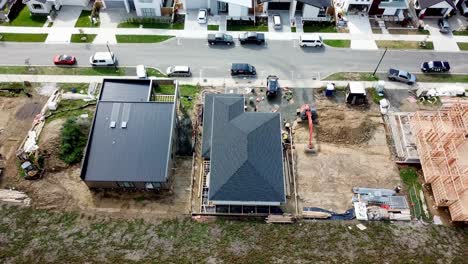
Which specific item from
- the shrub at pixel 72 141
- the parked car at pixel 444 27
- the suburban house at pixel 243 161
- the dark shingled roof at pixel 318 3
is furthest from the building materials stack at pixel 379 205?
the shrub at pixel 72 141

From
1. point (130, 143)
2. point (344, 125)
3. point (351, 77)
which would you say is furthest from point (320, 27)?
point (130, 143)

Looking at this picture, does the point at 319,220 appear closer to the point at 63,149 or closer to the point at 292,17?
the point at 63,149

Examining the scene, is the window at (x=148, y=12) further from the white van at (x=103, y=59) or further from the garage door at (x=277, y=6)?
the garage door at (x=277, y=6)

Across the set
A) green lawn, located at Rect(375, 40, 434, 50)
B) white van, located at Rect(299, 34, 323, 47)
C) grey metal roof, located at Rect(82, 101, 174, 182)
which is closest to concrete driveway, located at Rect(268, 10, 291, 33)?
white van, located at Rect(299, 34, 323, 47)

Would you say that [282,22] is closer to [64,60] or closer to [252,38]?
[252,38]

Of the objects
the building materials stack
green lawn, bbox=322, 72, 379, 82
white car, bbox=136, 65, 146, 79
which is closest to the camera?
the building materials stack

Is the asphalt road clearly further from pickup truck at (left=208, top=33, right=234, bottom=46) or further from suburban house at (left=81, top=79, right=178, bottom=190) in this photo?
suburban house at (left=81, top=79, right=178, bottom=190)
